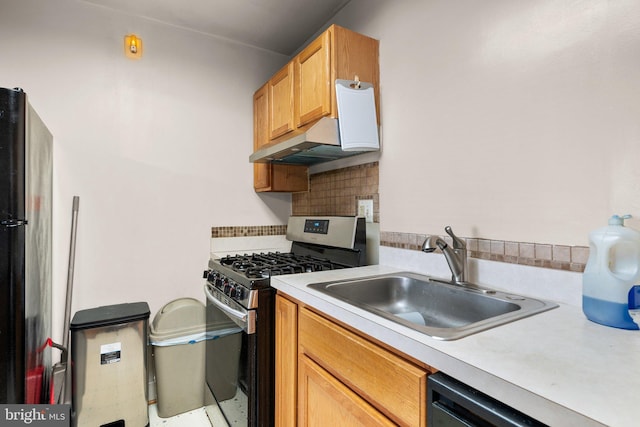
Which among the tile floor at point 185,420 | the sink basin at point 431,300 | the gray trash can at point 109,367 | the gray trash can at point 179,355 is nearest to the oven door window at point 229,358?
the gray trash can at point 179,355

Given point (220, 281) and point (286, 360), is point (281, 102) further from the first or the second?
point (286, 360)

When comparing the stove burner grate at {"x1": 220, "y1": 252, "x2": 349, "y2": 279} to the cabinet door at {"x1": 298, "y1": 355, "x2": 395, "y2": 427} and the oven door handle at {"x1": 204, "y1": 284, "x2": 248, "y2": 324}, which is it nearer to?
the oven door handle at {"x1": 204, "y1": 284, "x2": 248, "y2": 324}

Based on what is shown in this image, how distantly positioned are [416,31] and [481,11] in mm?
340

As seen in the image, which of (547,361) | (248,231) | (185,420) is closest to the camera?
Result: (547,361)

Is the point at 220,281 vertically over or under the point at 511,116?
under

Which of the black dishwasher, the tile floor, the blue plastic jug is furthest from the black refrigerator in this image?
the blue plastic jug

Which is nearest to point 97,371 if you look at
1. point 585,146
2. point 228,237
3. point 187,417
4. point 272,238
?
point 187,417

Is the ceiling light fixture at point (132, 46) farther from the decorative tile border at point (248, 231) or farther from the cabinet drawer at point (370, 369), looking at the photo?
the cabinet drawer at point (370, 369)

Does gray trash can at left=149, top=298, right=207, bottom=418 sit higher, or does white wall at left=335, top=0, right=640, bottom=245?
white wall at left=335, top=0, right=640, bottom=245

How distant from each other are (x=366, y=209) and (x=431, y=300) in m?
0.70

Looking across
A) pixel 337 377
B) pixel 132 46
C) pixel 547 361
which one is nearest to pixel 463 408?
pixel 547 361

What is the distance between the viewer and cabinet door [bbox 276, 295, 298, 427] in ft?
4.08

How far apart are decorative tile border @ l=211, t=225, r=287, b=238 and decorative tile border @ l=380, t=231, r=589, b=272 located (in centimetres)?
155

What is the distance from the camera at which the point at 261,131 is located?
2354 mm
